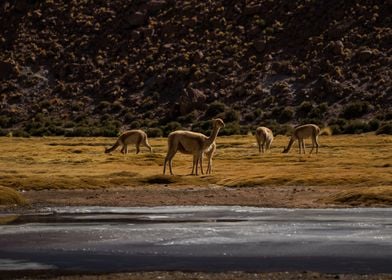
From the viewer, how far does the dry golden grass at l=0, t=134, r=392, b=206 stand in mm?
30938

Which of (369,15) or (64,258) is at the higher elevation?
(369,15)

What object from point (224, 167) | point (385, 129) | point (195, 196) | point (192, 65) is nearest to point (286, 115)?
point (385, 129)

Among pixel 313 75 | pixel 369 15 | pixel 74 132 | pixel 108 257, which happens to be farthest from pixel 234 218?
pixel 369 15

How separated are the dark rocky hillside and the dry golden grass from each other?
615 inches

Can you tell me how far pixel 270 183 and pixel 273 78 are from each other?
47.2m

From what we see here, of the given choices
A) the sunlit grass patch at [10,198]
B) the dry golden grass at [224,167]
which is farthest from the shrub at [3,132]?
the sunlit grass patch at [10,198]

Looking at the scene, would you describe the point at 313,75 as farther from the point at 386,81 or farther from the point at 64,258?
the point at 64,258

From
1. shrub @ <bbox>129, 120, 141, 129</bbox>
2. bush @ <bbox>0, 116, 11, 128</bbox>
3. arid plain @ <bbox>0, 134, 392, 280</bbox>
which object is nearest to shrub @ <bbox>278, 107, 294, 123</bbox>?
shrub @ <bbox>129, 120, 141, 129</bbox>

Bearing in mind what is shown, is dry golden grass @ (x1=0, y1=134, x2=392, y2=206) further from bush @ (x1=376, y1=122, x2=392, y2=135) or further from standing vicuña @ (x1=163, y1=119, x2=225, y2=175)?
bush @ (x1=376, y1=122, x2=392, y2=135)

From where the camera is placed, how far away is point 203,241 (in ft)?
54.8

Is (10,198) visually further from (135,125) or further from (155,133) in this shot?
(135,125)

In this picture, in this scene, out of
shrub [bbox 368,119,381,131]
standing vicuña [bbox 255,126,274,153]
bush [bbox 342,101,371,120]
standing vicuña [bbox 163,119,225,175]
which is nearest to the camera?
standing vicuña [bbox 163,119,225,175]

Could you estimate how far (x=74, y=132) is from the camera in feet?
235

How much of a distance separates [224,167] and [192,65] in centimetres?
4453
